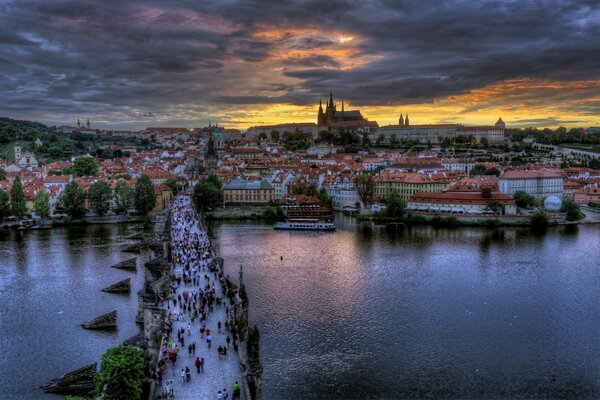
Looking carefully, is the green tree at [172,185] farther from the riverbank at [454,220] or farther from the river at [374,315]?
the river at [374,315]

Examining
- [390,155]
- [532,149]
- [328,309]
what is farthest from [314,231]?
[532,149]

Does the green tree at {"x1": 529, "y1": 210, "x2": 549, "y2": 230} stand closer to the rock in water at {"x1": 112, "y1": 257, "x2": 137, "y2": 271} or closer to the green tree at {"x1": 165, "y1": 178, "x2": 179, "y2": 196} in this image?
the rock in water at {"x1": 112, "y1": 257, "x2": 137, "y2": 271}

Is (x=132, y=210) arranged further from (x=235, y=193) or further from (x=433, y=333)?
(x=433, y=333)

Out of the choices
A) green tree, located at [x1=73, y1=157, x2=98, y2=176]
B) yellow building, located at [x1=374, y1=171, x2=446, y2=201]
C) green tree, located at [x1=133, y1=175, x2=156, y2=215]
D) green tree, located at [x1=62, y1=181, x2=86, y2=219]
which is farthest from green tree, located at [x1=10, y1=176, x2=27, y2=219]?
yellow building, located at [x1=374, y1=171, x2=446, y2=201]

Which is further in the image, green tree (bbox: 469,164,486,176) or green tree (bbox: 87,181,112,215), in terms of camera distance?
green tree (bbox: 469,164,486,176)

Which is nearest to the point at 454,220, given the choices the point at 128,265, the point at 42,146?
the point at 128,265

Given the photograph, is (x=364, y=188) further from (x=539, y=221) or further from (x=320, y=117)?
(x=320, y=117)
